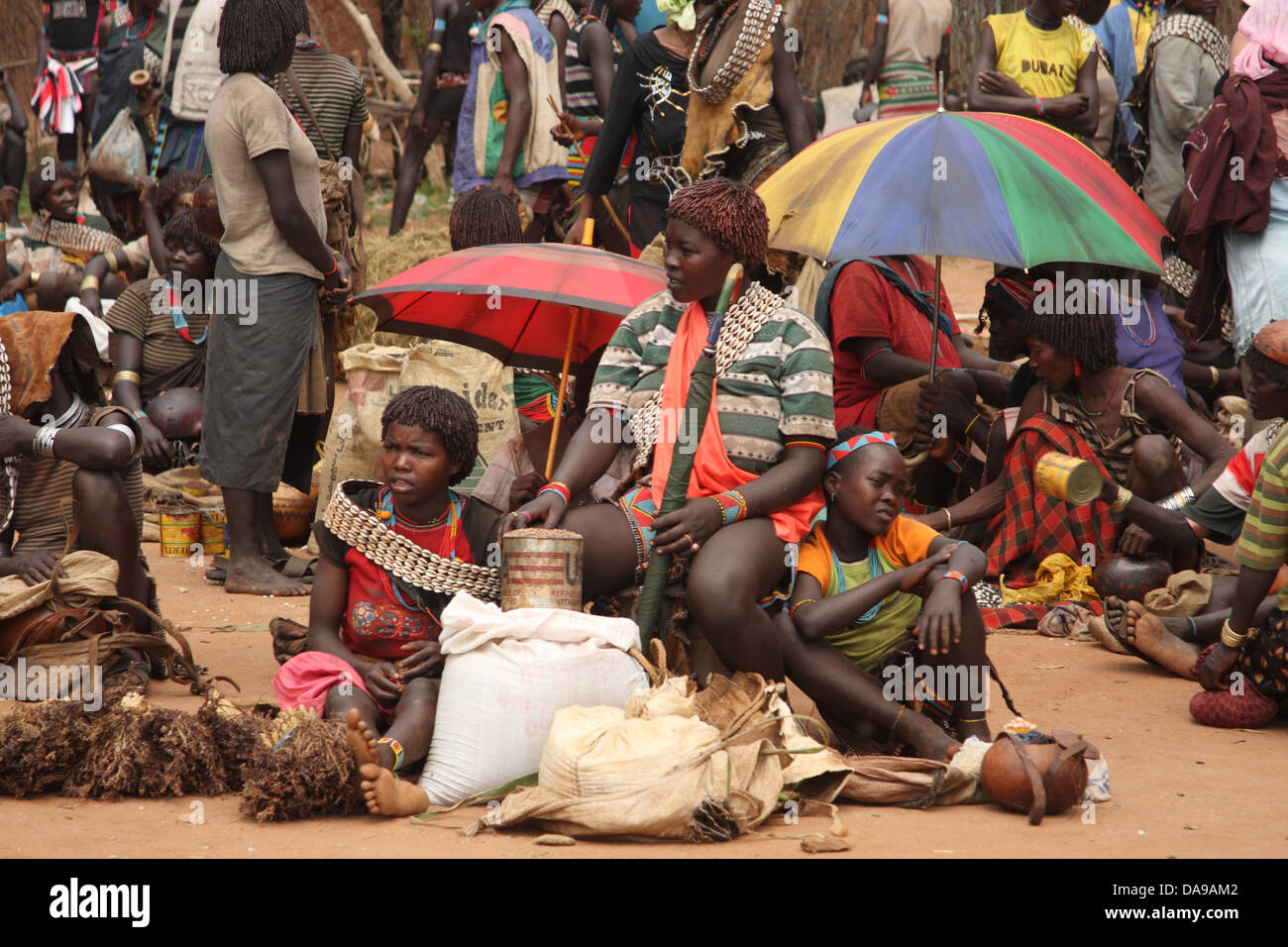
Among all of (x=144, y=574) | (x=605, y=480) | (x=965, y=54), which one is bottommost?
(x=144, y=574)

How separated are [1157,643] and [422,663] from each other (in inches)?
115

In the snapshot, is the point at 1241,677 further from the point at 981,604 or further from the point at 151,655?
the point at 151,655

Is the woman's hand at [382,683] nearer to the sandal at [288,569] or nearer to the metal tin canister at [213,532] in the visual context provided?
the sandal at [288,569]

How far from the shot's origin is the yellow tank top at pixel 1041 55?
815 cm

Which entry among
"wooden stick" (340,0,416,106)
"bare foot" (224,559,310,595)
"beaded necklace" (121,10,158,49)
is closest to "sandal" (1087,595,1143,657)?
"bare foot" (224,559,310,595)

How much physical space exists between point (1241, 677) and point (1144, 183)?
5.19 meters

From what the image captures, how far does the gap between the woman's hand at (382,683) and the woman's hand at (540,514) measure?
497 millimetres

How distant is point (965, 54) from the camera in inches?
512

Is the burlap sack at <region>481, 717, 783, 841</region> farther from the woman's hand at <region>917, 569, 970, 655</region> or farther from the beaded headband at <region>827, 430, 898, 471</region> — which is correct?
the beaded headband at <region>827, 430, 898, 471</region>

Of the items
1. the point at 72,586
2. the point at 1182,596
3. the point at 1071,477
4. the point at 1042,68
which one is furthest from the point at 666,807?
the point at 1042,68

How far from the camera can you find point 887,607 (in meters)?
4.24

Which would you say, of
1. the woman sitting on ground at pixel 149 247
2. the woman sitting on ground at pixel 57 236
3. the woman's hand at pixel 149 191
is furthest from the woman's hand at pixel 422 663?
the woman sitting on ground at pixel 57 236

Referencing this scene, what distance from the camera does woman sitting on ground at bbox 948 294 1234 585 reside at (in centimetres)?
591

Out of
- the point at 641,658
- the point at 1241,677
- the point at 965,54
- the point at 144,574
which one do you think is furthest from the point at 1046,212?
the point at 965,54
